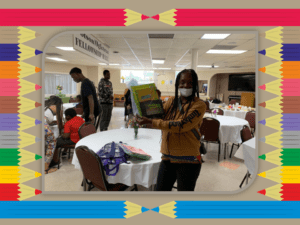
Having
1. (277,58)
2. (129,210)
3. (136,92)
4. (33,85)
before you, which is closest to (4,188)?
(33,85)

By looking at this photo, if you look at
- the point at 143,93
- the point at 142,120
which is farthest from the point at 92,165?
the point at 143,93

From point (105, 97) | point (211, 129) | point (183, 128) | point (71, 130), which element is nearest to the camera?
point (183, 128)

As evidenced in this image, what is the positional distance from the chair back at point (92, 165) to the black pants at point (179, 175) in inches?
21.1

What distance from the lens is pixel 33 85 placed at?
3.83 feet

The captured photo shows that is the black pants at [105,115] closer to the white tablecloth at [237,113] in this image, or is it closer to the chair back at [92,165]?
the chair back at [92,165]

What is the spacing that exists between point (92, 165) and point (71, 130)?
57.3 inches

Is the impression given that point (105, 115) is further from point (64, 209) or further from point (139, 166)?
point (64, 209)

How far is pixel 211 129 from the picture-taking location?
353 cm

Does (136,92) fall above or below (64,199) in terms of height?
above

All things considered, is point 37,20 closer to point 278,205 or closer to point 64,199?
point 64,199

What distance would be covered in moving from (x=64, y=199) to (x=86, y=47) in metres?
1.23

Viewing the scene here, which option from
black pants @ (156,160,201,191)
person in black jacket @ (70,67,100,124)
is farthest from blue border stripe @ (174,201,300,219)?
person in black jacket @ (70,67,100,124)

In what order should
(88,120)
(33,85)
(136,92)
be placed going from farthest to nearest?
(88,120)
(33,85)
(136,92)

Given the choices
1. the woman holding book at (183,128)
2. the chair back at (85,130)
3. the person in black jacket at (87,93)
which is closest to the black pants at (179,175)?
the woman holding book at (183,128)
